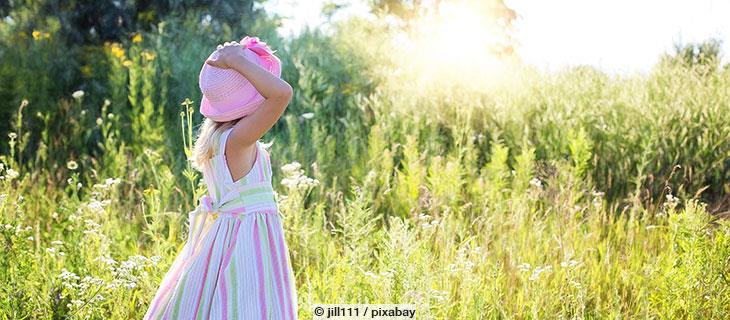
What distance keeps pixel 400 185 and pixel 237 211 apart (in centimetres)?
240

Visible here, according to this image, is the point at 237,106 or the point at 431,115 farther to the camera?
the point at 431,115

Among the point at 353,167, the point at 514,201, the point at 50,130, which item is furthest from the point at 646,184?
the point at 50,130

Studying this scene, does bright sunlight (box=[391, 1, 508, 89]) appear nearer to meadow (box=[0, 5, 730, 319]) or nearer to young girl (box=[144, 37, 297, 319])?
meadow (box=[0, 5, 730, 319])

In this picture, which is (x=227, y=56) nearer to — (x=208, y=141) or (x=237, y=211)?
(x=208, y=141)

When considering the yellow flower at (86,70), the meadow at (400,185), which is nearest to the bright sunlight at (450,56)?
the meadow at (400,185)

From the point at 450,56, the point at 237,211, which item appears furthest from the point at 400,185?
the point at 450,56

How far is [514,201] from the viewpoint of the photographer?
4406 millimetres

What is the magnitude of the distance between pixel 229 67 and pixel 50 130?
4.59 metres

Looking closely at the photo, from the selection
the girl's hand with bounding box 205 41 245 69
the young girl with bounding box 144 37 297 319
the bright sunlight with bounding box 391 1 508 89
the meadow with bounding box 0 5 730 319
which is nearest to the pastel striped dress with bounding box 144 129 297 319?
the young girl with bounding box 144 37 297 319

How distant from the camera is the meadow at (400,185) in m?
3.20

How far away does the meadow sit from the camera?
126 inches

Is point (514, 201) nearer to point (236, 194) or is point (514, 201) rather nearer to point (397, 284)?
point (397, 284)

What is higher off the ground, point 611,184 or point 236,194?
point 236,194

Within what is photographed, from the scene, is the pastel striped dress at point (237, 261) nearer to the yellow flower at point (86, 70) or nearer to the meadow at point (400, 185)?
the meadow at point (400, 185)
